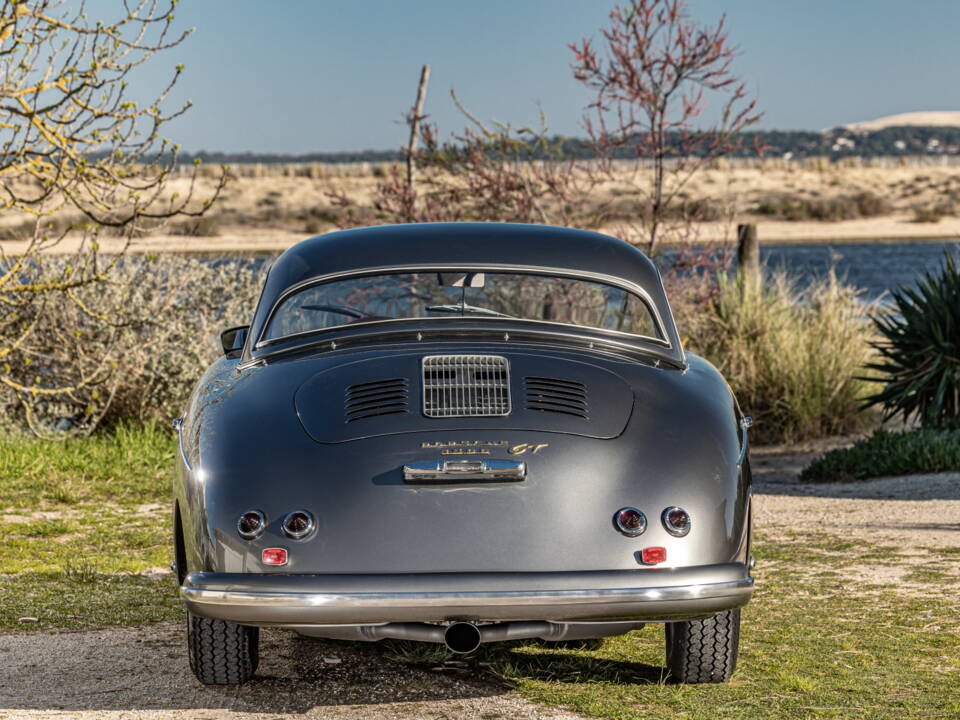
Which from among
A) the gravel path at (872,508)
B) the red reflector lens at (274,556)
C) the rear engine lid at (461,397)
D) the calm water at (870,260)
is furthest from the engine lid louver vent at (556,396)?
the calm water at (870,260)

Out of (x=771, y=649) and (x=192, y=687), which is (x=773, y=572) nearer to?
(x=771, y=649)

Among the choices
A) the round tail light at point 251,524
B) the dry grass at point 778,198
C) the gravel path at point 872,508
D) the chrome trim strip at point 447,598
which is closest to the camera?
the chrome trim strip at point 447,598

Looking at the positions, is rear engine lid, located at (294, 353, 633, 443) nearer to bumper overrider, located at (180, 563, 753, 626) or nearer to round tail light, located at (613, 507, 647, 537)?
round tail light, located at (613, 507, 647, 537)

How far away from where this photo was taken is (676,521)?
4164 mm

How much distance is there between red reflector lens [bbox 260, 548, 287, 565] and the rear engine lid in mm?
404

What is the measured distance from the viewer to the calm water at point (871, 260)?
34.8 m

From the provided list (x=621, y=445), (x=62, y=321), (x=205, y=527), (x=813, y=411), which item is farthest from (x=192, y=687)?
(x=813, y=411)

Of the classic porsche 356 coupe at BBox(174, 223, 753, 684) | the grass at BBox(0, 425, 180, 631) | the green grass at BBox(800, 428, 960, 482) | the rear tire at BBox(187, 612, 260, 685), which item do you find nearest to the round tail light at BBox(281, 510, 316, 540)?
the classic porsche 356 coupe at BBox(174, 223, 753, 684)

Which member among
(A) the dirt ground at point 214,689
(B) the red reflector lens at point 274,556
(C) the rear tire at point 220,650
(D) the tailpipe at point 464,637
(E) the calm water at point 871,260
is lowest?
(E) the calm water at point 871,260

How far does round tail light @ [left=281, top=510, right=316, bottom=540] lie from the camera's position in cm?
407

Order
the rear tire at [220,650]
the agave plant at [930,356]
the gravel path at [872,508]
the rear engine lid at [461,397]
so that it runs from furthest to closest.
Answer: the agave plant at [930,356]
the gravel path at [872,508]
the rear tire at [220,650]
the rear engine lid at [461,397]

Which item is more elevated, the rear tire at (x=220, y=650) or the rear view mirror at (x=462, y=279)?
the rear view mirror at (x=462, y=279)

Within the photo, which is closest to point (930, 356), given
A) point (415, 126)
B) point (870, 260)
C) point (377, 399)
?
point (415, 126)

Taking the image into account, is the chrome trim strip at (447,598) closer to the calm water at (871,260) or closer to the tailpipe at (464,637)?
the tailpipe at (464,637)
